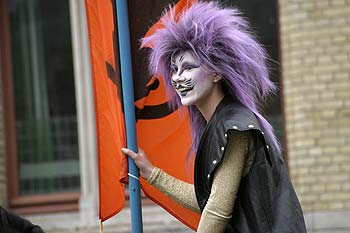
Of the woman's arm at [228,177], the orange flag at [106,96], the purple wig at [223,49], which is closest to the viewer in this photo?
the woman's arm at [228,177]

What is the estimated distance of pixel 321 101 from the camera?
7.96 metres

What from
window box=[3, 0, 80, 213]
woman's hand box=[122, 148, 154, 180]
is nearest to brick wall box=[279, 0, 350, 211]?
window box=[3, 0, 80, 213]

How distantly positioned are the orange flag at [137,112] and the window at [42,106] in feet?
14.6

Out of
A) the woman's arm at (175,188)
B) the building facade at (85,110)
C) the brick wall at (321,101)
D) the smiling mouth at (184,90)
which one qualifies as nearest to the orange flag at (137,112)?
the woman's arm at (175,188)

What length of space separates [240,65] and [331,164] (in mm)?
4275

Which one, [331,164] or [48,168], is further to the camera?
[48,168]

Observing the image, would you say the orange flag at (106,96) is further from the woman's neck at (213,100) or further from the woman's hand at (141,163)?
the woman's neck at (213,100)

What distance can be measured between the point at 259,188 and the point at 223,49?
615mm

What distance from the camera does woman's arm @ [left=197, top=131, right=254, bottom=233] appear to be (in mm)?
3633

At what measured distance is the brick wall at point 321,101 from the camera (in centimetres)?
795

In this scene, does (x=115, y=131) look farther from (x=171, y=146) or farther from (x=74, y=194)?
(x=74, y=194)

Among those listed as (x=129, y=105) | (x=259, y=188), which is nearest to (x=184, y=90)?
A: (x=129, y=105)

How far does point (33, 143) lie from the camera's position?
905 cm

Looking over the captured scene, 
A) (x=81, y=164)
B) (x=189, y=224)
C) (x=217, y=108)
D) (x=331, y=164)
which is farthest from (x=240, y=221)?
(x=81, y=164)
